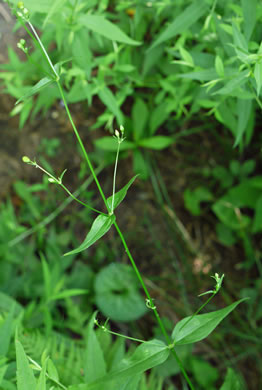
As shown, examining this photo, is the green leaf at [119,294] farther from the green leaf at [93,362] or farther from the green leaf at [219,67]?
the green leaf at [219,67]

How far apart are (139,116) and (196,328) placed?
1.31 m

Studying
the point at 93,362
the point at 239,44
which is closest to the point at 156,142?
the point at 239,44

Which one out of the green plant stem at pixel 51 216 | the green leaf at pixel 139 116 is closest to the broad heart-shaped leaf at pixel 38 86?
the green leaf at pixel 139 116

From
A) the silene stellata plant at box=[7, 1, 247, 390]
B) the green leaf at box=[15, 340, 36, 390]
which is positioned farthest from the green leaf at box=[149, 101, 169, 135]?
the green leaf at box=[15, 340, 36, 390]

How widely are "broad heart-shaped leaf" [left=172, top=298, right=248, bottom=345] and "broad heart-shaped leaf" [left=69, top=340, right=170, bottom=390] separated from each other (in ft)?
0.13

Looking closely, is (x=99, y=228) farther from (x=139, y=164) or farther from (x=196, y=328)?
(x=139, y=164)

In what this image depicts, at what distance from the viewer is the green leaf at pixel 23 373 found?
32.6 inches

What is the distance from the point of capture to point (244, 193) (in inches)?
78.7

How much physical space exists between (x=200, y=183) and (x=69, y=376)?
4.33ft

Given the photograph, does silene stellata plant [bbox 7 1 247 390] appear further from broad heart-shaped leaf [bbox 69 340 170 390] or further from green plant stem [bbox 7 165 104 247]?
green plant stem [bbox 7 165 104 247]

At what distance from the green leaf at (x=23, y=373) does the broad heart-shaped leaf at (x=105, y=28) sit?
2.70 ft

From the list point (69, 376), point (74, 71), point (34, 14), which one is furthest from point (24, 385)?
point (34, 14)

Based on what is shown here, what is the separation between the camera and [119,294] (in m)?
2.09

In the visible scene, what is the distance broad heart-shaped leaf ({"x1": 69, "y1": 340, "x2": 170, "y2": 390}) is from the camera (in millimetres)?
814
